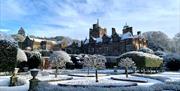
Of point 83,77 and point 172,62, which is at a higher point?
point 172,62

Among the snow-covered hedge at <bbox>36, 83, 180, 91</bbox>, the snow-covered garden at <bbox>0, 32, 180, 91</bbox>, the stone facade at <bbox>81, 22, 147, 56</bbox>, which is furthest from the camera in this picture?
the stone facade at <bbox>81, 22, 147, 56</bbox>

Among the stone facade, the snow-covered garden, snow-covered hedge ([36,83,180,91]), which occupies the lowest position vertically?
snow-covered hedge ([36,83,180,91])

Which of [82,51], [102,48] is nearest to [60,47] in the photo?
[82,51]

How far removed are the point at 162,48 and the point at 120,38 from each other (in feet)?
49.7

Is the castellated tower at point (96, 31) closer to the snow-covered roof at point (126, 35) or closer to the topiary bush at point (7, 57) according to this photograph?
the snow-covered roof at point (126, 35)

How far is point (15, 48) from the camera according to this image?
20.3 meters

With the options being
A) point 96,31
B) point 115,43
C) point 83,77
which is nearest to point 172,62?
point 115,43

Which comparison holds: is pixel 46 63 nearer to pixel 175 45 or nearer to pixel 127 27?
pixel 127 27

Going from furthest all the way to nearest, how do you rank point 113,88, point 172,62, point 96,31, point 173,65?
point 96,31 < point 173,65 < point 172,62 < point 113,88

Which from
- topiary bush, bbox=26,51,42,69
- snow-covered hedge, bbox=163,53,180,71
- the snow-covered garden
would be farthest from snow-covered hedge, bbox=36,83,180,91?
snow-covered hedge, bbox=163,53,180,71

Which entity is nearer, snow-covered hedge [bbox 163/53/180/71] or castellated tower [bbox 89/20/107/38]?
snow-covered hedge [bbox 163/53/180/71]

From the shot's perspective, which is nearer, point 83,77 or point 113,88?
point 113,88

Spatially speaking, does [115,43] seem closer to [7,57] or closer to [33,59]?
[33,59]

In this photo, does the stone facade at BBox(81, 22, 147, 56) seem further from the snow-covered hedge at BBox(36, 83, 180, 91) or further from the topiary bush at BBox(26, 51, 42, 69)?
the snow-covered hedge at BBox(36, 83, 180, 91)
